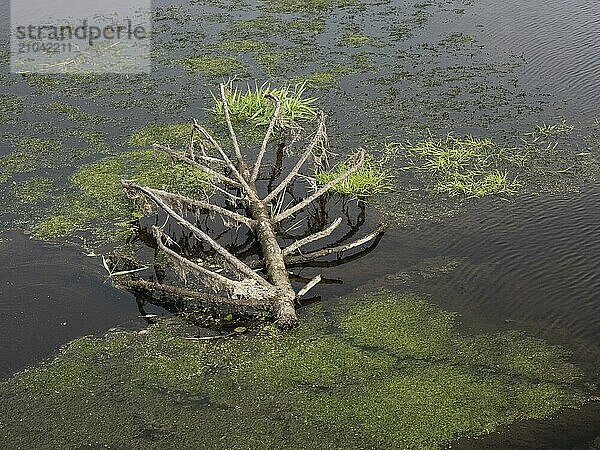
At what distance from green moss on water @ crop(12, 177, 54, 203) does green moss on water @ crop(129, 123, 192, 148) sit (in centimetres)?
86

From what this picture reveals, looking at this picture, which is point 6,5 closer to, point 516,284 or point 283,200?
point 283,200

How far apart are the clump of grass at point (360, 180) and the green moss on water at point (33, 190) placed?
6.64 ft

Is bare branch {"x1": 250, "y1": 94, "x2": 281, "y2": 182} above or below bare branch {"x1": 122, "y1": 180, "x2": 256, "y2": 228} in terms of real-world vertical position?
above

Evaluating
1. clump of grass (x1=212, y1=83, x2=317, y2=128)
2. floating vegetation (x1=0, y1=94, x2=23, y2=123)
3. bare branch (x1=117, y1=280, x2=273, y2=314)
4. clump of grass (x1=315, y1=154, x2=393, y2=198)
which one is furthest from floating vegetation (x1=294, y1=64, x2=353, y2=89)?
bare branch (x1=117, y1=280, x2=273, y2=314)

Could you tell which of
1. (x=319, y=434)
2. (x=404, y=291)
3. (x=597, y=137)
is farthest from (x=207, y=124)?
(x=319, y=434)

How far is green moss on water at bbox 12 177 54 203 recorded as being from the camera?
18.1ft

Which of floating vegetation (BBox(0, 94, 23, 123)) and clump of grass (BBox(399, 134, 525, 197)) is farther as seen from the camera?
floating vegetation (BBox(0, 94, 23, 123))

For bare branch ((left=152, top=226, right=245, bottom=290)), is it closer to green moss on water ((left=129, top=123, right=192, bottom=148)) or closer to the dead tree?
the dead tree

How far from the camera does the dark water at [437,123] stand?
4.40 metres

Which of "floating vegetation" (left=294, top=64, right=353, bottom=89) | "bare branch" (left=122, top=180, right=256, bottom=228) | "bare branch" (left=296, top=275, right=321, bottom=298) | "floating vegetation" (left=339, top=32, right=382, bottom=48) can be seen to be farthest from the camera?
"floating vegetation" (left=339, top=32, right=382, bottom=48)

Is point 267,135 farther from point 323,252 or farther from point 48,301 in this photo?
point 48,301

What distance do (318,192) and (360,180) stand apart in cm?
66

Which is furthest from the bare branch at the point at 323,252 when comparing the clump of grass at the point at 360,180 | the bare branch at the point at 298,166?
the clump of grass at the point at 360,180

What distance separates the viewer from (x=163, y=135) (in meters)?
6.40
